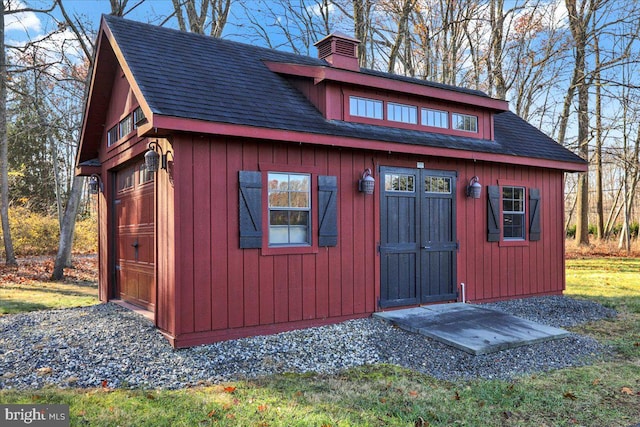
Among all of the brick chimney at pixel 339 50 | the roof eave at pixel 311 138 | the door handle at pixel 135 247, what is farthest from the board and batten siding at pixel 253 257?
the brick chimney at pixel 339 50

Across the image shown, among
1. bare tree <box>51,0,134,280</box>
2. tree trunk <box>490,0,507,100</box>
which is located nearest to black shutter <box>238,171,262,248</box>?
bare tree <box>51,0,134,280</box>

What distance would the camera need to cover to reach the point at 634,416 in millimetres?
3920

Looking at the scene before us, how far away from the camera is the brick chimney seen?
28.6ft

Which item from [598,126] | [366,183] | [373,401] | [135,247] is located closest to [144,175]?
[135,247]

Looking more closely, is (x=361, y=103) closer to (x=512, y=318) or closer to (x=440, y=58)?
(x=512, y=318)

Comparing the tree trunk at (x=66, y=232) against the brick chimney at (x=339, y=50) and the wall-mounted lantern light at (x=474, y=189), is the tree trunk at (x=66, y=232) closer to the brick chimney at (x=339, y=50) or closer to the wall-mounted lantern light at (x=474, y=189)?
the brick chimney at (x=339, y=50)

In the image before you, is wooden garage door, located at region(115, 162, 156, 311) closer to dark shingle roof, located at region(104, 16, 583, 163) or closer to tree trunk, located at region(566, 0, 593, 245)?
dark shingle roof, located at region(104, 16, 583, 163)

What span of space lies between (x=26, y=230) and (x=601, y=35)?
24.5 meters

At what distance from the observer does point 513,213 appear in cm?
916

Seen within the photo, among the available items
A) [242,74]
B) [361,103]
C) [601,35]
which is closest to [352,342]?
[361,103]

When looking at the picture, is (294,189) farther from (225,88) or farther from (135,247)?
(135,247)

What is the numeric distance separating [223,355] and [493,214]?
573 cm

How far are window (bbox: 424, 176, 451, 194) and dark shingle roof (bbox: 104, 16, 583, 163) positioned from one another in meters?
0.61

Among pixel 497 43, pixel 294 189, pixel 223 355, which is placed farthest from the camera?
pixel 497 43
